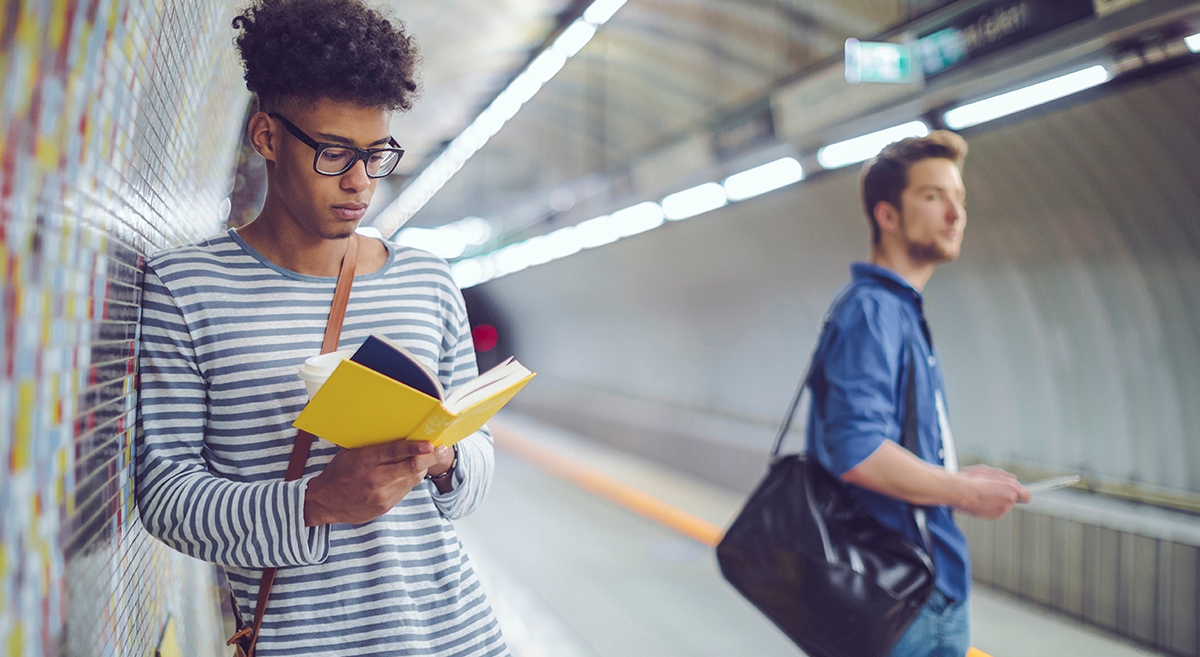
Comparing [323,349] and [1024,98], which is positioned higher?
[1024,98]

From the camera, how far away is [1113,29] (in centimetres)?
337

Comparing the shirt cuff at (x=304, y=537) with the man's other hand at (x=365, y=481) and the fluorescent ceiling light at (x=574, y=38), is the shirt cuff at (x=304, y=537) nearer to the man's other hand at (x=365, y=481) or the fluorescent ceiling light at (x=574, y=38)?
the man's other hand at (x=365, y=481)

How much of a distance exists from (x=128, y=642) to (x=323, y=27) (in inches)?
43.6

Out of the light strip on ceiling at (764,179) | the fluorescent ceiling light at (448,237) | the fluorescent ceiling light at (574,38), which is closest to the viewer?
the fluorescent ceiling light at (574,38)

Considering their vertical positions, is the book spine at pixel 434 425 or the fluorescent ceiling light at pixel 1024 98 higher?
the fluorescent ceiling light at pixel 1024 98

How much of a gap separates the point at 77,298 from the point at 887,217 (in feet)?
7.25

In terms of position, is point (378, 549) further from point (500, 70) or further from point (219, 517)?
point (500, 70)

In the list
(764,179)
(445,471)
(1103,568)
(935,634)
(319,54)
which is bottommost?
(1103,568)

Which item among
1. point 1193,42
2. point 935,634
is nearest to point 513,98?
point 1193,42

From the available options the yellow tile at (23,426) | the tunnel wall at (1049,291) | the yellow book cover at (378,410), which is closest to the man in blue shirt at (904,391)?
the yellow book cover at (378,410)

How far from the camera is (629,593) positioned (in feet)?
19.6

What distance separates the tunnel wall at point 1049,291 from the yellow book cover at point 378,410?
3822 mm

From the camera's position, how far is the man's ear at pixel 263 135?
1503mm

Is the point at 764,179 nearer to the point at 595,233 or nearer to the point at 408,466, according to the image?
the point at 595,233
